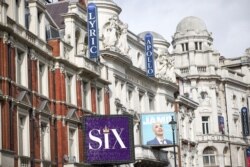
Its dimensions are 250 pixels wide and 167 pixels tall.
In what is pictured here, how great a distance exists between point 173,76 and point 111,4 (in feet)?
49.6

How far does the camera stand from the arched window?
78.8 m

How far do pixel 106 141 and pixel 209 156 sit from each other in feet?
136

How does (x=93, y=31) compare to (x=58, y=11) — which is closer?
(x=93, y=31)

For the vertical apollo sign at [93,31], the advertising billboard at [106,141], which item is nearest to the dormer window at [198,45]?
the vertical apollo sign at [93,31]

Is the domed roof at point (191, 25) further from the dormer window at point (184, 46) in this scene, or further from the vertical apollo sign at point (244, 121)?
the vertical apollo sign at point (244, 121)

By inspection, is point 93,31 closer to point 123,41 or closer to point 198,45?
point 123,41

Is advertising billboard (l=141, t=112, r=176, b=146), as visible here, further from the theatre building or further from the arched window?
the arched window

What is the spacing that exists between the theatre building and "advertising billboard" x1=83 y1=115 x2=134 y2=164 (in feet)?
2.04

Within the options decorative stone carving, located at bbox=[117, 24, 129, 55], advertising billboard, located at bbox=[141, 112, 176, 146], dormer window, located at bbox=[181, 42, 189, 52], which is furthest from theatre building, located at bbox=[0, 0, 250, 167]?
advertising billboard, located at bbox=[141, 112, 176, 146]

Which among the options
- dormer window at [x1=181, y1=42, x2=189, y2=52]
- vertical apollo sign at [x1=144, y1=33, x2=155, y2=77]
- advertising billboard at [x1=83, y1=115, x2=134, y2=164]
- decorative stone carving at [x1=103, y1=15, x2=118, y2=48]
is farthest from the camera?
dormer window at [x1=181, y1=42, x2=189, y2=52]

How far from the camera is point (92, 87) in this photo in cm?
4528

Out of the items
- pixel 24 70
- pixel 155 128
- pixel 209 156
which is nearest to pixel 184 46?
pixel 209 156

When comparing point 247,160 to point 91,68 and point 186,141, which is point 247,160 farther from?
point 91,68

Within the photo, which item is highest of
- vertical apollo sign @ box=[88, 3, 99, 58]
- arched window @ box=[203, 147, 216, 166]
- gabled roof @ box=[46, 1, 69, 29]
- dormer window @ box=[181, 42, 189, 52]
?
dormer window @ box=[181, 42, 189, 52]
